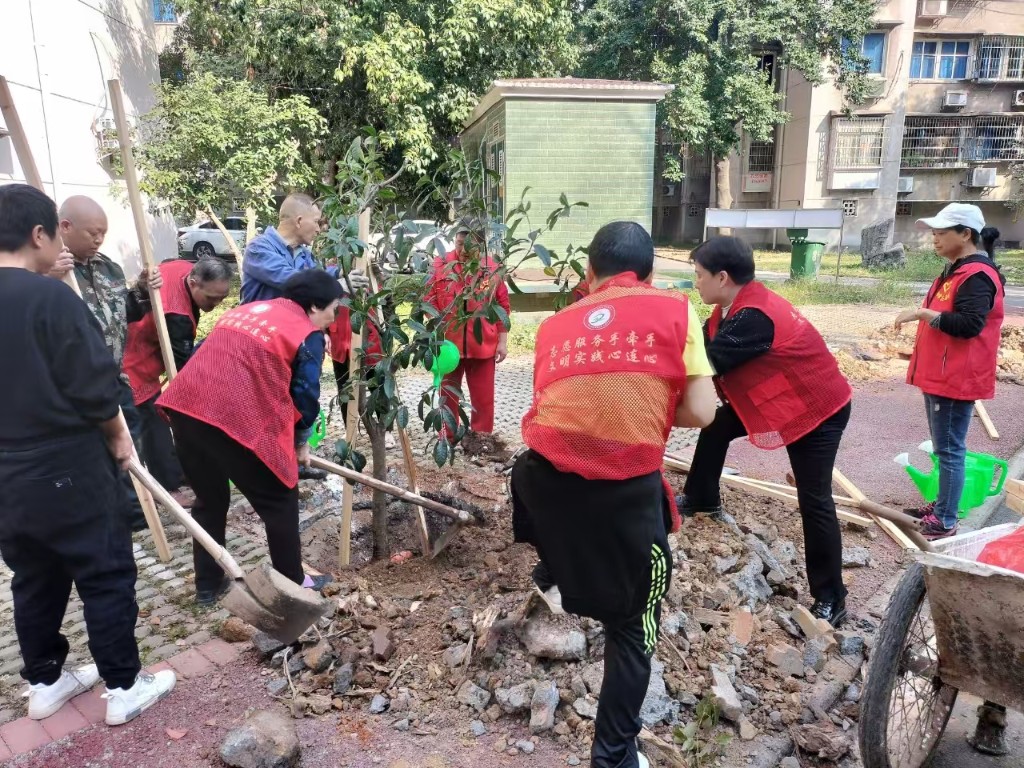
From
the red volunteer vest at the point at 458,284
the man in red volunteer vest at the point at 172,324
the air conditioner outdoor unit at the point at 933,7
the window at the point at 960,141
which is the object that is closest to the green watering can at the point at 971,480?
the red volunteer vest at the point at 458,284

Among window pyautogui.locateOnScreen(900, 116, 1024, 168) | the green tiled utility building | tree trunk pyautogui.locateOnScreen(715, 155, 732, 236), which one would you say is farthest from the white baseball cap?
window pyautogui.locateOnScreen(900, 116, 1024, 168)

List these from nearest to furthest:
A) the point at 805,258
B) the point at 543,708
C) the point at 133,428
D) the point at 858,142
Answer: the point at 543,708 < the point at 133,428 < the point at 805,258 < the point at 858,142

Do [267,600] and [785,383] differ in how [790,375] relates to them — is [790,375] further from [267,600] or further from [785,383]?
[267,600]

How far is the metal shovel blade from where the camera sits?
2623 mm

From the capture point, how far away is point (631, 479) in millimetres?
2051

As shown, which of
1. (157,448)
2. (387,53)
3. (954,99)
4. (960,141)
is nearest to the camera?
(157,448)

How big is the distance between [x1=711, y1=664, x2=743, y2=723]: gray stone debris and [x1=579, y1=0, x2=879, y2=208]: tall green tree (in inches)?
789

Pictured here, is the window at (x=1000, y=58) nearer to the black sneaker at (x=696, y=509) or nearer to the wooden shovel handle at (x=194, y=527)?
the black sneaker at (x=696, y=509)

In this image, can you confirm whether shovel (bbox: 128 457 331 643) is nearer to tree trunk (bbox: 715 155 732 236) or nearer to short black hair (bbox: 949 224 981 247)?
short black hair (bbox: 949 224 981 247)

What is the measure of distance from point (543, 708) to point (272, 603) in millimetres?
1037

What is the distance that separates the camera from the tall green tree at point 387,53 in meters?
12.6

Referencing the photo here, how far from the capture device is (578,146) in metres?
11.1

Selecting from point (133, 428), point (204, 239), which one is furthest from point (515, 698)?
point (204, 239)

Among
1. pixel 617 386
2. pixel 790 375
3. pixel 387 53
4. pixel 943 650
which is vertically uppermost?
pixel 387 53
